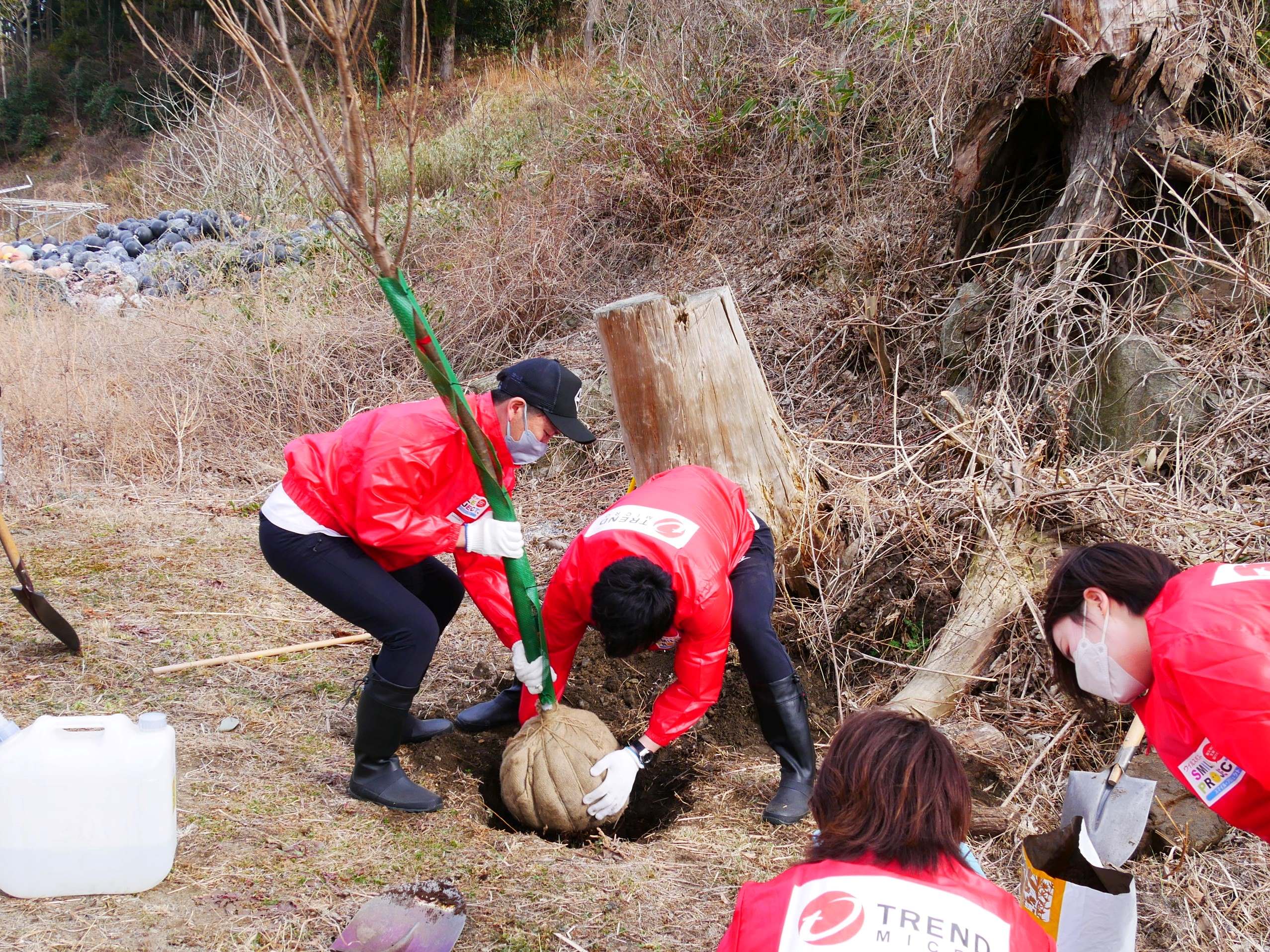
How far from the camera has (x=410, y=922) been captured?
98.3 inches

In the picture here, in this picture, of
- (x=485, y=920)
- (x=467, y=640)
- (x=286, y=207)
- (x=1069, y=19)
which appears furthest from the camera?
(x=286, y=207)

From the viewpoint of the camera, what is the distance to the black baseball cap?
9.71 ft

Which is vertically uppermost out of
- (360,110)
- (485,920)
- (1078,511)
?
(360,110)

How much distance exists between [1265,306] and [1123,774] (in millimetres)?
3339

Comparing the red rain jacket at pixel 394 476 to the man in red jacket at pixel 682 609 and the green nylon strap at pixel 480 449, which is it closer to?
the green nylon strap at pixel 480 449

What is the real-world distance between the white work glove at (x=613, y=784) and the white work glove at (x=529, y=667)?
→ 345mm

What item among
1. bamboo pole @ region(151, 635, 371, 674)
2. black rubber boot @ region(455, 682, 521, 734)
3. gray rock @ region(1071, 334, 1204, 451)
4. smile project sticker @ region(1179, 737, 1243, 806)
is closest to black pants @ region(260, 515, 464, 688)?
black rubber boot @ region(455, 682, 521, 734)

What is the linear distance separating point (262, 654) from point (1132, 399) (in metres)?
4.37

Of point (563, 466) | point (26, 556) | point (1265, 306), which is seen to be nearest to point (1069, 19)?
point (1265, 306)

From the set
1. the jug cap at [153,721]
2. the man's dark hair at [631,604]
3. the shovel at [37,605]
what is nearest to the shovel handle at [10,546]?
the shovel at [37,605]

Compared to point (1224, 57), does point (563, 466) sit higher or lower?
lower

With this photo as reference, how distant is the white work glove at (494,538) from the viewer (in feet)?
9.78

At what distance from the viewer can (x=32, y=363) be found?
8242 millimetres

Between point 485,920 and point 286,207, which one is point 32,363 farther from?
point 485,920
